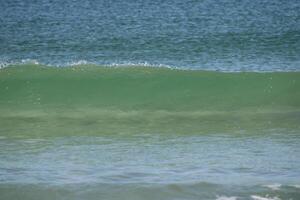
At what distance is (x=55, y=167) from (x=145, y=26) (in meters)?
20.5

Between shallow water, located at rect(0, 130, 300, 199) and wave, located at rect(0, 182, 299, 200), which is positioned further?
shallow water, located at rect(0, 130, 300, 199)

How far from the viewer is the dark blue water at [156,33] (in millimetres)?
19781

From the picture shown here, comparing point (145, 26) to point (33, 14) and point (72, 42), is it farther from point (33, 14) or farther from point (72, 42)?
point (33, 14)

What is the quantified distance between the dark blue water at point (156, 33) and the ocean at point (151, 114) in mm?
78

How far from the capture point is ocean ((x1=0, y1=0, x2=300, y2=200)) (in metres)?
7.62

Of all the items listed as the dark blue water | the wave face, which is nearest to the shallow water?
the wave face

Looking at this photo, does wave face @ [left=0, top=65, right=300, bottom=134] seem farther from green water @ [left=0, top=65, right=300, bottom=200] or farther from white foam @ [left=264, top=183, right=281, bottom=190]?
white foam @ [left=264, top=183, right=281, bottom=190]

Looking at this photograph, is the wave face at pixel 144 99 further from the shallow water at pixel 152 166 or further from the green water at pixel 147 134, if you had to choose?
the shallow water at pixel 152 166

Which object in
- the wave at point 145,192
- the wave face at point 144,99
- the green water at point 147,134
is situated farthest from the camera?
the wave face at point 144,99

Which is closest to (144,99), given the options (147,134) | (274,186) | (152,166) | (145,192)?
(147,134)

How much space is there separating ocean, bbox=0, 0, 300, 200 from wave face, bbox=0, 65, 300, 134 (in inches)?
0.9

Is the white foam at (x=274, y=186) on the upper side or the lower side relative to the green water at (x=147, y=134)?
lower

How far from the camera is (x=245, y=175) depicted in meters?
7.82

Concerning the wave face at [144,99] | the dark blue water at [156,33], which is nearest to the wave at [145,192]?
the wave face at [144,99]
